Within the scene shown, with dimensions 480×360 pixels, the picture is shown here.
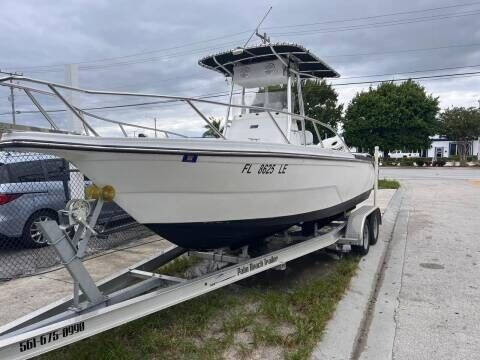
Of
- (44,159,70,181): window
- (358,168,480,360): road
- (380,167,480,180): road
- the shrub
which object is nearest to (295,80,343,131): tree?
the shrub

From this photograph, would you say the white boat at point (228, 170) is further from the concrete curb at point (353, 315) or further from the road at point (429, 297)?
the road at point (429, 297)

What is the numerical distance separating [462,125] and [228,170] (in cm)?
4878

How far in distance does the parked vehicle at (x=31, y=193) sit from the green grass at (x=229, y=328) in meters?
2.70

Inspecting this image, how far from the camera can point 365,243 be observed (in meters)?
6.45

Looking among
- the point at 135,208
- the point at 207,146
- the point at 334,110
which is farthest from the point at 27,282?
the point at 334,110

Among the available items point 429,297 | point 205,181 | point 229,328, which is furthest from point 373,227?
point 205,181

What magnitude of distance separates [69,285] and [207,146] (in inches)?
112

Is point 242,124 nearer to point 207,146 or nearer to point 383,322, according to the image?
point 207,146

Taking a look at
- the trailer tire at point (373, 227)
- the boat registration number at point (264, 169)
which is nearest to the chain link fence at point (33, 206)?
the boat registration number at point (264, 169)

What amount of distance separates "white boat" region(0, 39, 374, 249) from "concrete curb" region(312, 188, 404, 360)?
3.09 ft

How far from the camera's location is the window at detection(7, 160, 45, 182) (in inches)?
253

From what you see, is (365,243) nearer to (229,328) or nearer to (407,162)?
(229,328)

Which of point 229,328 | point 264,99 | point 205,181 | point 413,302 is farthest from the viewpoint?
point 264,99

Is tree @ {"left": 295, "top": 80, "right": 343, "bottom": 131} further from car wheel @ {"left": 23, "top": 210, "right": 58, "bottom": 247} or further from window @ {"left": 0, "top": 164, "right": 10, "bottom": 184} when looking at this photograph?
window @ {"left": 0, "top": 164, "right": 10, "bottom": 184}
